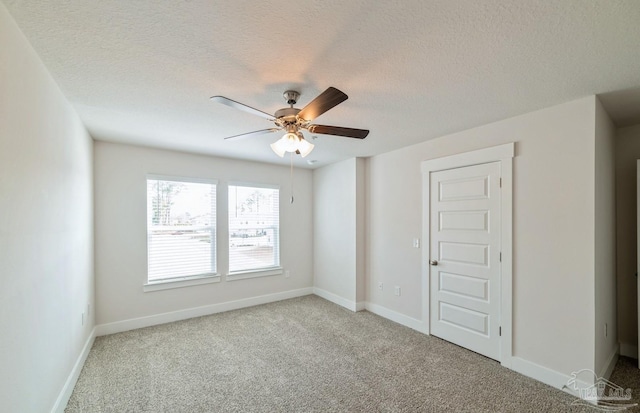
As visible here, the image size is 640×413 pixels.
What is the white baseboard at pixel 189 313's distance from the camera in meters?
3.58

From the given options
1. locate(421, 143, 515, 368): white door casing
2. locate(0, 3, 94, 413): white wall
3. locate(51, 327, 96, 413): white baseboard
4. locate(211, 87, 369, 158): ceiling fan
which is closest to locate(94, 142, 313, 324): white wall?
locate(51, 327, 96, 413): white baseboard

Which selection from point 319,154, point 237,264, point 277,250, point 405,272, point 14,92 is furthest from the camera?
point 277,250

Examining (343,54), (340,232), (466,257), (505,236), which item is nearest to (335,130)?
(343,54)

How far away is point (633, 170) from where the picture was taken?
115 inches

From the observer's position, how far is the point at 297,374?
2656mm

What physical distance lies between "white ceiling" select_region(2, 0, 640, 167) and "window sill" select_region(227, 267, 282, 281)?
2.65 m

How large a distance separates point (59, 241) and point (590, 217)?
4.25 m

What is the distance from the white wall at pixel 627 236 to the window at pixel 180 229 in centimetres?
507

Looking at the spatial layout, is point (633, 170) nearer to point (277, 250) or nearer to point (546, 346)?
point (546, 346)

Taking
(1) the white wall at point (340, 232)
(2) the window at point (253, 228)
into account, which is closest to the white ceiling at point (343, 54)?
(1) the white wall at point (340, 232)

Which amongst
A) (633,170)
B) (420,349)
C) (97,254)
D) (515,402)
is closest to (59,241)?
(97,254)

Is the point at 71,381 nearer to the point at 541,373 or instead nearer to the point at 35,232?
the point at 35,232

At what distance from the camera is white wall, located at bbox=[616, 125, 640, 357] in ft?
9.52

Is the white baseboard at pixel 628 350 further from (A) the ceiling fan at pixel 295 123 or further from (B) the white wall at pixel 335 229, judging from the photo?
(A) the ceiling fan at pixel 295 123
